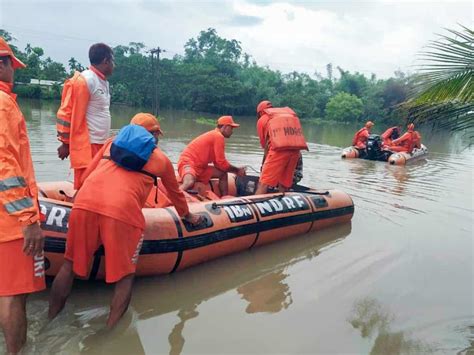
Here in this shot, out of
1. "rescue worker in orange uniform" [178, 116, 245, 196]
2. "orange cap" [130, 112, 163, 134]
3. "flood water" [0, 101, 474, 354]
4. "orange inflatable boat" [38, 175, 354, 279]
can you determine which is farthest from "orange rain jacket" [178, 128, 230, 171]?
"orange cap" [130, 112, 163, 134]

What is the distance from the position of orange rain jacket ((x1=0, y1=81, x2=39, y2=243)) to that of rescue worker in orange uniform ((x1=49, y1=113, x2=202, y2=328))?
0.51 metres

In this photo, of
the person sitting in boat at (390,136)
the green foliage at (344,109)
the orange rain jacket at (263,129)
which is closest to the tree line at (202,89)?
the green foliage at (344,109)

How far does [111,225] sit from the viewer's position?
2.86 meters

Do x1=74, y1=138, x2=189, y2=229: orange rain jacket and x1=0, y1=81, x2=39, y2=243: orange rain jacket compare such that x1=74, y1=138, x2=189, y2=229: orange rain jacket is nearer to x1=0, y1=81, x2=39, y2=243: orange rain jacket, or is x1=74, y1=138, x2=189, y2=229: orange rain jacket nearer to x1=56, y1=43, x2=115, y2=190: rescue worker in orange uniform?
x1=0, y1=81, x2=39, y2=243: orange rain jacket

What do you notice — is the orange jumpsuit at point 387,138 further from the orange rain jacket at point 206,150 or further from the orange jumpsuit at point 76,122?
the orange jumpsuit at point 76,122

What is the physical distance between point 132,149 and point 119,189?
0.91ft

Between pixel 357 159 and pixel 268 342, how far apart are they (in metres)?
11.1

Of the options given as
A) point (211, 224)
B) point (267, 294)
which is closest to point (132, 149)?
point (211, 224)

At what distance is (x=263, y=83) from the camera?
2025 inches

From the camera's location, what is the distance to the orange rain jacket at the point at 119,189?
287 cm

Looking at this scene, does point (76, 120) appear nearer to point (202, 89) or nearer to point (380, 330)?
point (380, 330)

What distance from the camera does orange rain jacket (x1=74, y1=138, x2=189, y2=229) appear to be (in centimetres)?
287

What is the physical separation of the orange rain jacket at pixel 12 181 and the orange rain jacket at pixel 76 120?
4.90ft

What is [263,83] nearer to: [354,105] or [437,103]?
[354,105]
